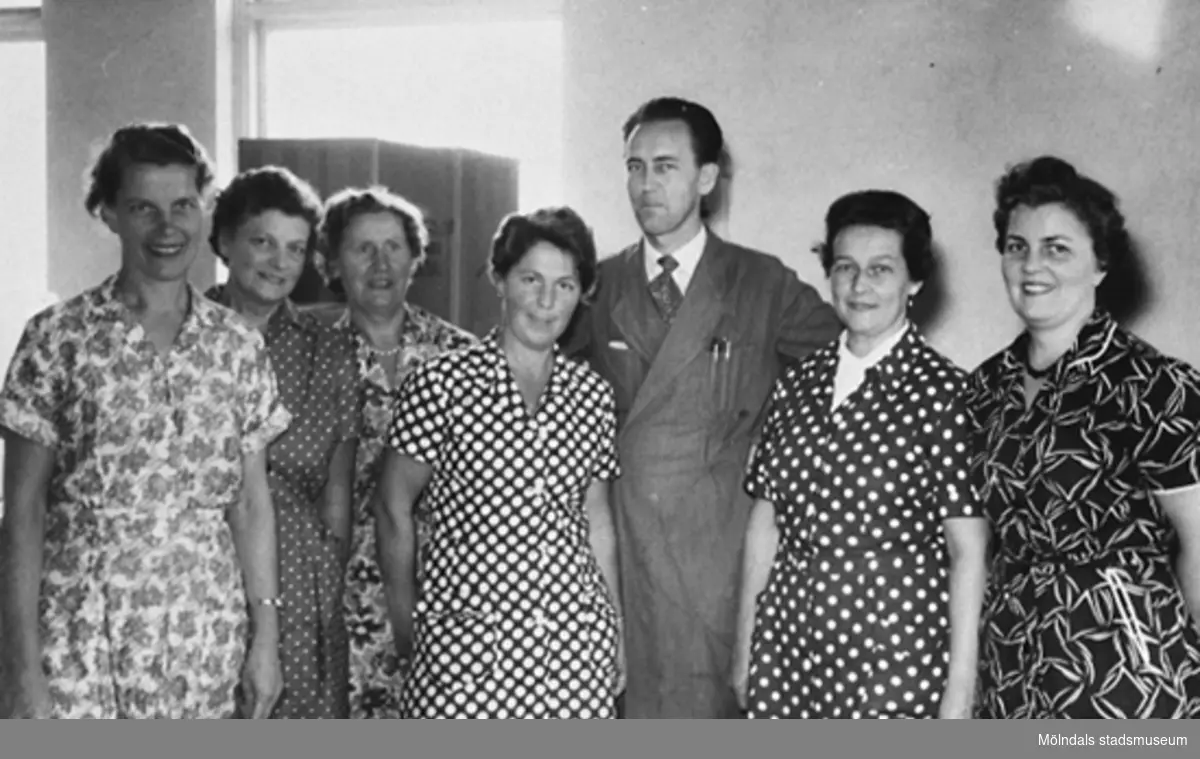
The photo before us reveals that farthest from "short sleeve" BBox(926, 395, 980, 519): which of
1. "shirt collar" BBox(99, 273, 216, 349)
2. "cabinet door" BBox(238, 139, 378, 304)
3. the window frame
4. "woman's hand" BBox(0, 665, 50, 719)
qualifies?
the window frame

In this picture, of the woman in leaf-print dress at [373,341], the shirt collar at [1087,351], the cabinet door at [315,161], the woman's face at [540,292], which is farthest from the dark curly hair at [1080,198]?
the cabinet door at [315,161]

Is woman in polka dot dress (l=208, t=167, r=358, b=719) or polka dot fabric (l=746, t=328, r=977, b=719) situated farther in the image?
woman in polka dot dress (l=208, t=167, r=358, b=719)

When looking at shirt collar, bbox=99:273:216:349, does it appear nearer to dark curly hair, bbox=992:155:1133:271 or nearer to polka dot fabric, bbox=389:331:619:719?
polka dot fabric, bbox=389:331:619:719

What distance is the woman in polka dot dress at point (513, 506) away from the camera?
7.29 feet

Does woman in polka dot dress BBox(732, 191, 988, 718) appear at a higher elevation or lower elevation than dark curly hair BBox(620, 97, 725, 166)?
lower

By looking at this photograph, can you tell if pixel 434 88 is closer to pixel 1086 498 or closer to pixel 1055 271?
pixel 1055 271

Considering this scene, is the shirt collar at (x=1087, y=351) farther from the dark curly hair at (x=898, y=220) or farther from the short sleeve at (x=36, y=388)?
the short sleeve at (x=36, y=388)

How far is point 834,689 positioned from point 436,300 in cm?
154

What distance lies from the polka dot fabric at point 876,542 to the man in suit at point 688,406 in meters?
0.42

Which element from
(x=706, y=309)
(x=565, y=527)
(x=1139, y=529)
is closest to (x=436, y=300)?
(x=706, y=309)

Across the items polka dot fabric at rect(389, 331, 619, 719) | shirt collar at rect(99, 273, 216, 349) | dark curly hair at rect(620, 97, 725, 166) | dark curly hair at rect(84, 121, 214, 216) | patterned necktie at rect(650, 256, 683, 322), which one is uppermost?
dark curly hair at rect(620, 97, 725, 166)

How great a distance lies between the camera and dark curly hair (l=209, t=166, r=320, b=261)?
2.69 meters

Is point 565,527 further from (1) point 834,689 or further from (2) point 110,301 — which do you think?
(2) point 110,301

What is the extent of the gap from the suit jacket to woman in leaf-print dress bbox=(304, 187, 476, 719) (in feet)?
1.65
